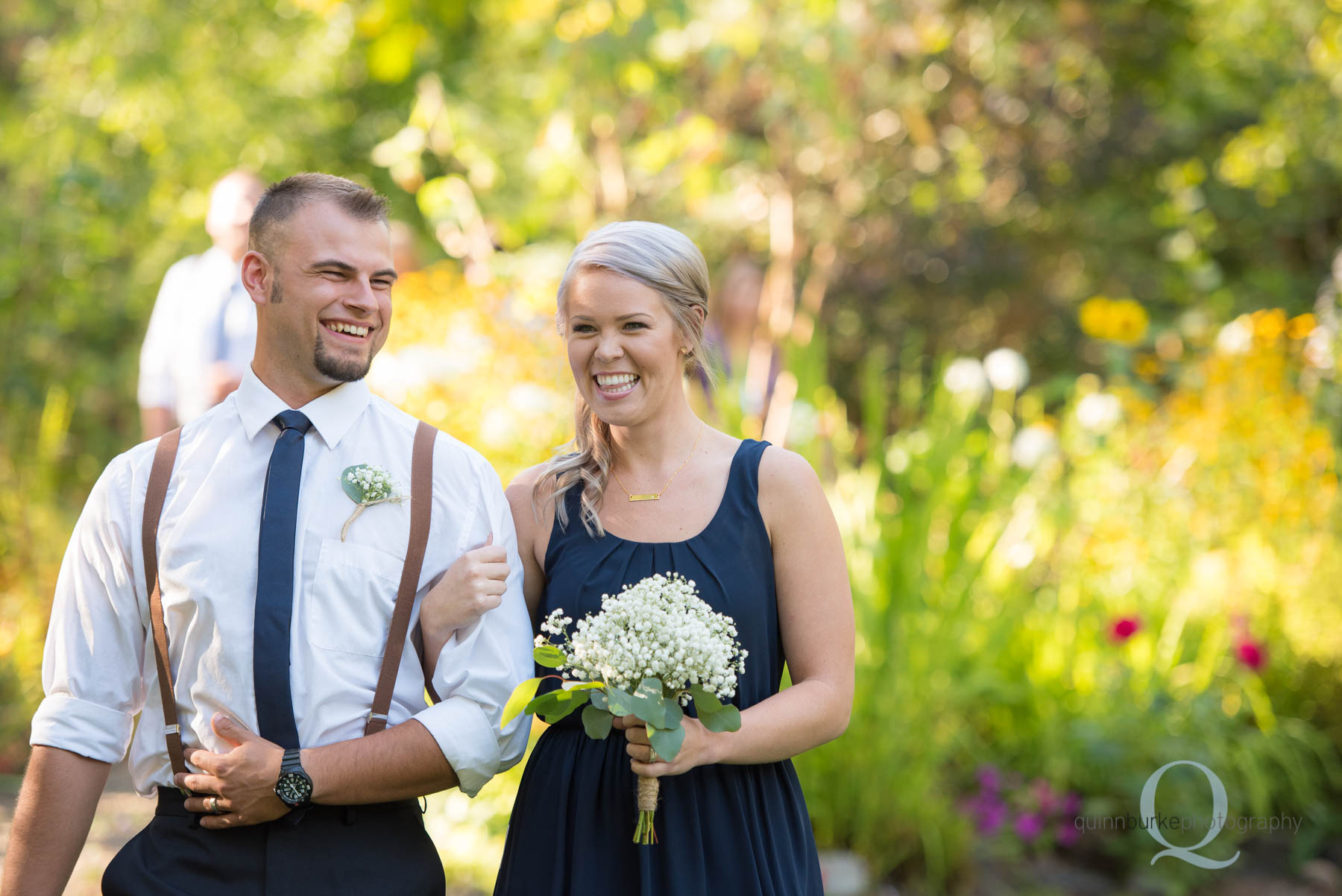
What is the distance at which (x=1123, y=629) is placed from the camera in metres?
4.81

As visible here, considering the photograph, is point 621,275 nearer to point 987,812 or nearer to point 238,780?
point 238,780

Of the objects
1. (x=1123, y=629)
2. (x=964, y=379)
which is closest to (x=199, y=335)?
(x=964, y=379)

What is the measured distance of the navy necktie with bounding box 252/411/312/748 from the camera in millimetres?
2018

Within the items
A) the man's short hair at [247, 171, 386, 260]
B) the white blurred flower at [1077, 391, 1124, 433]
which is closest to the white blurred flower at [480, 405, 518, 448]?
the man's short hair at [247, 171, 386, 260]

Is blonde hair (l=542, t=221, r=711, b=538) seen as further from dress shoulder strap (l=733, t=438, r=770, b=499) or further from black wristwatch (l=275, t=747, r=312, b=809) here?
black wristwatch (l=275, t=747, r=312, b=809)

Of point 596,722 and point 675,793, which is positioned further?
point 675,793

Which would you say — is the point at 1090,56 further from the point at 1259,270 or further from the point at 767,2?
the point at 767,2

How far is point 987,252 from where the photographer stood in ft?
35.2

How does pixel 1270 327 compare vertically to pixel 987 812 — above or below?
above

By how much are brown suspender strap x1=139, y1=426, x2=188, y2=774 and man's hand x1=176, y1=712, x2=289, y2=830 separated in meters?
0.08

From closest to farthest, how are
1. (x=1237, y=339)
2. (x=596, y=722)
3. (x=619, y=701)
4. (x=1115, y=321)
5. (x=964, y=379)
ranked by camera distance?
1. (x=619, y=701)
2. (x=596, y=722)
3. (x=964, y=379)
4. (x=1237, y=339)
5. (x=1115, y=321)

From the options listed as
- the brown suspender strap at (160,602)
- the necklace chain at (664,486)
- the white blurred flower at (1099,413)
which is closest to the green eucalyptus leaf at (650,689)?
the necklace chain at (664,486)

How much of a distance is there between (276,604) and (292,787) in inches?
12.6

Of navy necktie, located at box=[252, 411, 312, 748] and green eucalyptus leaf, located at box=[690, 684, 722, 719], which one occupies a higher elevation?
navy necktie, located at box=[252, 411, 312, 748]
